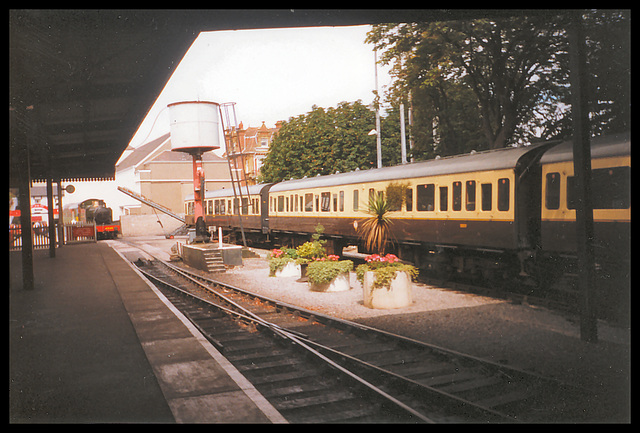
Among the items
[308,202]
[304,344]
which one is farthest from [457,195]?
[308,202]

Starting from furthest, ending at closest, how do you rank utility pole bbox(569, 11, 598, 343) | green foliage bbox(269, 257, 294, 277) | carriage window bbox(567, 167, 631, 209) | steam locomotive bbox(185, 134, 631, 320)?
green foliage bbox(269, 257, 294, 277) → steam locomotive bbox(185, 134, 631, 320) → carriage window bbox(567, 167, 631, 209) → utility pole bbox(569, 11, 598, 343)

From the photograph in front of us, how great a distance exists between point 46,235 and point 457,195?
17.9 metres

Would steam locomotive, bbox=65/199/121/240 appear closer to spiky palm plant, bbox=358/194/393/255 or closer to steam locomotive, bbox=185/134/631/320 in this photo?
steam locomotive, bbox=185/134/631/320

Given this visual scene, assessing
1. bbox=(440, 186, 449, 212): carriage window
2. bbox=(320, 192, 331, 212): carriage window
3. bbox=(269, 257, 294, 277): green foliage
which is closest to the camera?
bbox=(440, 186, 449, 212): carriage window

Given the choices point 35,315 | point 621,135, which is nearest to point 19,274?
point 35,315

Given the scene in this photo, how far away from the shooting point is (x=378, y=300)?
9930mm

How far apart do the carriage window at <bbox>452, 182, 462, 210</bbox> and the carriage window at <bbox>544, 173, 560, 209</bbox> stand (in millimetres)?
1993

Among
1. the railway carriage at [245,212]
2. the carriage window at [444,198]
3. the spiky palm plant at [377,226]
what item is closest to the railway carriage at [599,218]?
the carriage window at [444,198]

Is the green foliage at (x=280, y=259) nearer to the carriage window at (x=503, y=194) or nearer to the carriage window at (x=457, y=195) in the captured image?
the carriage window at (x=457, y=195)

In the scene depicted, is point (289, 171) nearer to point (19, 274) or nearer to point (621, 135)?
point (19, 274)

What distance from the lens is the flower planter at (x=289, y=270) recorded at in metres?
15.7

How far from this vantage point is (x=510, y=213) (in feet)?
32.0

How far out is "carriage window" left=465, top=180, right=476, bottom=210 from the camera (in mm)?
10570

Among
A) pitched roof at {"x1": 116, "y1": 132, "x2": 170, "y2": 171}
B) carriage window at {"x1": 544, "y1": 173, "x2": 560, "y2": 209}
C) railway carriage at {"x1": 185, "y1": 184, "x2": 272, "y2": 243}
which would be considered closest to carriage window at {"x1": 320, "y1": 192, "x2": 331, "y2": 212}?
railway carriage at {"x1": 185, "y1": 184, "x2": 272, "y2": 243}
